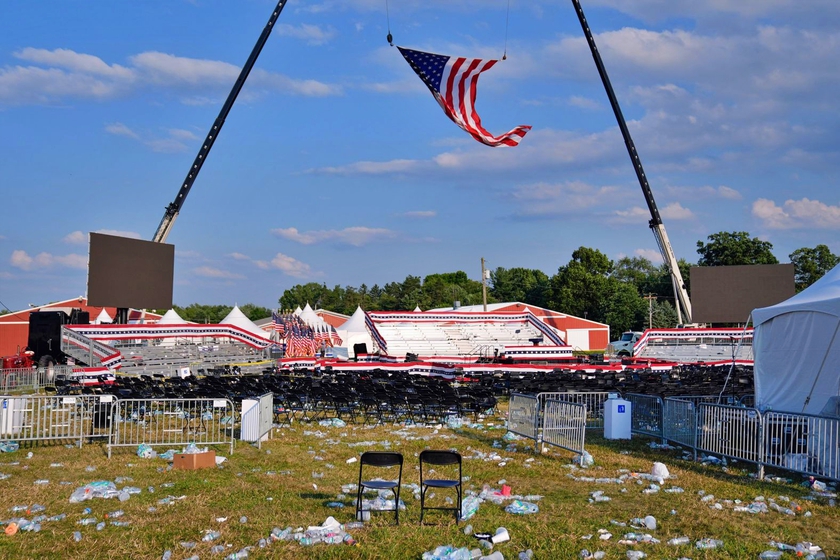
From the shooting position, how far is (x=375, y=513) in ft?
27.2

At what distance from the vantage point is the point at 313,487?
32.4 ft

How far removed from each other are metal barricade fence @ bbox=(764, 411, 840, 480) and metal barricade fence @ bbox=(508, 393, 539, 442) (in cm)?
380

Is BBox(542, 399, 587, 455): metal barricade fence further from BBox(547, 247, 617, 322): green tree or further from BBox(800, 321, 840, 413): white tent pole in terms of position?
BBox(547, 247, 617, 322): green tree

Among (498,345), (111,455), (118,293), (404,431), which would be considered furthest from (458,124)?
(498,345)

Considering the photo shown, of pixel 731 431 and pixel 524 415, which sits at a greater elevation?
pixel 731 431

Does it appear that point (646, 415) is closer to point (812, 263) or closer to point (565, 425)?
point (565, 425)

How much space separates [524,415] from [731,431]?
3675 millimetres

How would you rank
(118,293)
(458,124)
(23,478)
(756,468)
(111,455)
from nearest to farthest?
(23,478), (756,468), (111,455), (458,124), (118,293)

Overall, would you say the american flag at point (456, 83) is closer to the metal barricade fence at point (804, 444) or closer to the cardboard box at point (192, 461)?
the metal barricade fence at point (804, 444)

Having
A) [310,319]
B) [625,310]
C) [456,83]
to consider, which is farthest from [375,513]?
[625,310]

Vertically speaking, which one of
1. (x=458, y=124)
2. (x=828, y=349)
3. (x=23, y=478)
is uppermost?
(x=458, y=124)

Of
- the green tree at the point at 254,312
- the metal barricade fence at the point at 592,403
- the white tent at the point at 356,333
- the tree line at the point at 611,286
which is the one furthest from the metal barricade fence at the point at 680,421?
the green tree at the point at 254,312

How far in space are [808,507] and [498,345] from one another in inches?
1601

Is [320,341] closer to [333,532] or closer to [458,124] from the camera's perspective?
[458,124]
